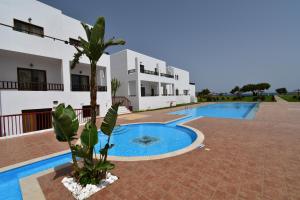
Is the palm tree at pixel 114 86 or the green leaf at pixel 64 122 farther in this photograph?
the palm tree at pixel 114 86

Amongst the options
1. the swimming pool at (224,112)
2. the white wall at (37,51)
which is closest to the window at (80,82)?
the white wall at (37,51)

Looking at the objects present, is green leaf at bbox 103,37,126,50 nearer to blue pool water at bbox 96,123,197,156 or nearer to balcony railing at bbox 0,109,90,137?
blue pool water at bbox 96,123,197,156

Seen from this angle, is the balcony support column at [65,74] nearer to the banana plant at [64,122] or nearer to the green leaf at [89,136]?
the banana plant at [64,122]

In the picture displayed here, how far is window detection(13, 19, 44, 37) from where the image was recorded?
33.8 feet

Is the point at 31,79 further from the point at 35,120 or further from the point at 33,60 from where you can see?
the point at 35,120

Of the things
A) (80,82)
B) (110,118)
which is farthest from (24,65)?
(110,118)

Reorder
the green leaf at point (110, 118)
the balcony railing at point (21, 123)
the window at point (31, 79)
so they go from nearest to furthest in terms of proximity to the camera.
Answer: the green leaf at point (110, 118) → the balcony railing at point (21, 123) → the window at point (31, 79)

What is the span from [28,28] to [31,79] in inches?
154

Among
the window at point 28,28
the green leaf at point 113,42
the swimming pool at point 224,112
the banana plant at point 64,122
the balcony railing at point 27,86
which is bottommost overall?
the swimming pool at point 224,112

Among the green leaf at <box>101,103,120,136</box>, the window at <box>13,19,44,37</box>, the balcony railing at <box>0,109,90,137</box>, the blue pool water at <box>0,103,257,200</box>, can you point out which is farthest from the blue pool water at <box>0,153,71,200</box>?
the window at <box>13,19,44,37</box>

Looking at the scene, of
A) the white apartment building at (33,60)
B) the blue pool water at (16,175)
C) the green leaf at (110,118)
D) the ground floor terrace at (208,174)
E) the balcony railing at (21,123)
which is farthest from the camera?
the white apartment building at (33,60)

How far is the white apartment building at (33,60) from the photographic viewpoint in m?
9.21

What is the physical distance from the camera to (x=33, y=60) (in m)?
11.6

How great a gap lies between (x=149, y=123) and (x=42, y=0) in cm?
1348
